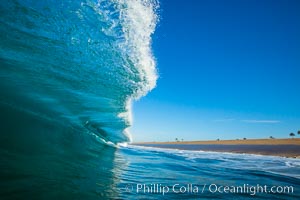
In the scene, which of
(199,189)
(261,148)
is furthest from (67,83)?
(261,148)

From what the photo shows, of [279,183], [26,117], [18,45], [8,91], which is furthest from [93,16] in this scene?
[279,183]

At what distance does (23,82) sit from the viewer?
7309 millimetres

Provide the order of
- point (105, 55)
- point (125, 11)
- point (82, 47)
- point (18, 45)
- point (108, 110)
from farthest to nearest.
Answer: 1. point (108, 110)
2. point (105, 55)
3. point (82, 47)
4. point (18, 45)
5. point (125, 11)

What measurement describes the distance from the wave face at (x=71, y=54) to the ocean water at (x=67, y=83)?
0.02m

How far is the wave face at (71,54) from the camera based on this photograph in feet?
16.3

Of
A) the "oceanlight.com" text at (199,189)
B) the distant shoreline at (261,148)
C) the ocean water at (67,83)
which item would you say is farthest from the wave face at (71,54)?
the distant shoreline at (261,148)

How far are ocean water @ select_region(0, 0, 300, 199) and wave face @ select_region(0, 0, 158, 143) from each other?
0.02 metres

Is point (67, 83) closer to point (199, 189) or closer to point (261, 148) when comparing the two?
point (199, 189)

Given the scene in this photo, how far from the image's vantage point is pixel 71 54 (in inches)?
251

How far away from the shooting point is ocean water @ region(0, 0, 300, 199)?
14.3ft

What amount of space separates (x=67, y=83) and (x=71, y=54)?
1665 mm

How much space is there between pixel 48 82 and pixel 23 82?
0.77m

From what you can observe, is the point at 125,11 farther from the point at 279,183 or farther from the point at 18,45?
the point at 279,183

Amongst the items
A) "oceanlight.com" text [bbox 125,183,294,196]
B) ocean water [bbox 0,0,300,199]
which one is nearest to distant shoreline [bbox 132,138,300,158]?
"oceanlight.com" text [bbox 125,183,294,196]
